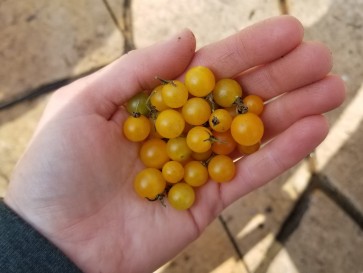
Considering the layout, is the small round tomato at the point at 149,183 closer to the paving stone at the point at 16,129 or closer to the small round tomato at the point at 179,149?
the small round tomato at the point at 179,149

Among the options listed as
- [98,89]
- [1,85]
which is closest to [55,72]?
[1,85]

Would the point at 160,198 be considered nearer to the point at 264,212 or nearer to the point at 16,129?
the point at 264,212

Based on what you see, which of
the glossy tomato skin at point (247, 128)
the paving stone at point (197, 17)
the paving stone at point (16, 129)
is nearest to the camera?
the glossy tomato skin at point (247, 128)

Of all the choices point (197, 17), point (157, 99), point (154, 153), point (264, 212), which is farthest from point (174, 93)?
point (197, 17)

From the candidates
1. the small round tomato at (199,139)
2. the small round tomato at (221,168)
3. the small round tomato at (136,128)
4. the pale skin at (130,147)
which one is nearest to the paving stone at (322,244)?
the pale skin at (130,147)

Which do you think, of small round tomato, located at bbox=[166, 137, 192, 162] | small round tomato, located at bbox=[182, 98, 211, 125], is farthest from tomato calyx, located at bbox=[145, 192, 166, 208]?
small round tomato, located at bbox=[182, 98, 211, 125]

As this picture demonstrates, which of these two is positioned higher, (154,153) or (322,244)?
(154,153)

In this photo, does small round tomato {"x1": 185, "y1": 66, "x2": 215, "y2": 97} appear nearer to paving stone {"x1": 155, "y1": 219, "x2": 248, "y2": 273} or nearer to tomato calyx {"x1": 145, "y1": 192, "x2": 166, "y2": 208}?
tomato calyx {"x1": 145, "y1": 192, "x2": 166, "y2": 208}
